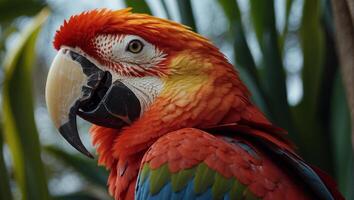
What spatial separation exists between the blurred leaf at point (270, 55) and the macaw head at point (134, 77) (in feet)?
1.85

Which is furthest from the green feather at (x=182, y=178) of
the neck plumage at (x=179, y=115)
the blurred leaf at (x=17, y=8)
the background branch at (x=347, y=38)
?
the blurred leaf at (x=17, y=8)

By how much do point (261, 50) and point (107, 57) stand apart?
72cm

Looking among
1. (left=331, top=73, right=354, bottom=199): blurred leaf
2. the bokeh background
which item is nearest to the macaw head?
the bokeh background

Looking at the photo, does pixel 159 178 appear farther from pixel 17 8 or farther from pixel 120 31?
pixel 17 8

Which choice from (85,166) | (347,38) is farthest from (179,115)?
(85,166)

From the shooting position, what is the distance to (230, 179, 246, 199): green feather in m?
1.03

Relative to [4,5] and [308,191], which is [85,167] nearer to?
[4,5]

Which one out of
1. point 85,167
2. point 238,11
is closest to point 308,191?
point 238,11

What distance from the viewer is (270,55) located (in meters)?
1.80

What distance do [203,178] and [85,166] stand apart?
102 cm

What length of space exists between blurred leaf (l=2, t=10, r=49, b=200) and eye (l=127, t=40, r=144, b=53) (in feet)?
1.78

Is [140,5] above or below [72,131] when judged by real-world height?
above

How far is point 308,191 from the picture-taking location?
3.67 feet

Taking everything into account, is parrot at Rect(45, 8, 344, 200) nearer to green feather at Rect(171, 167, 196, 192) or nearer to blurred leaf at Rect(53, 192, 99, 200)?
green feather at Rect(171, 167, 196, 192)
